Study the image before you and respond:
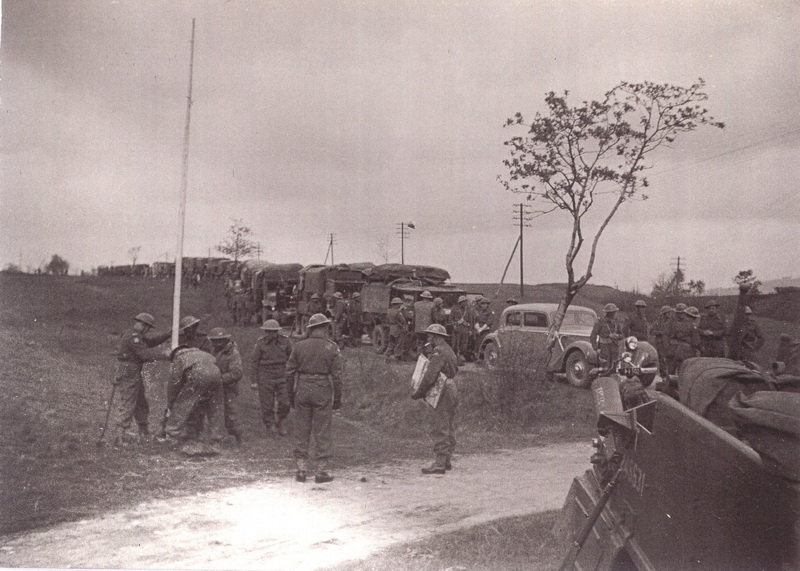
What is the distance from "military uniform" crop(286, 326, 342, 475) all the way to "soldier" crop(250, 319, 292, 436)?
2.06m

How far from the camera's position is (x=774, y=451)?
2225 millimetres

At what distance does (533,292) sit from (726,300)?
140 inches

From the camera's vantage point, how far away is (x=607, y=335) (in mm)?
10836

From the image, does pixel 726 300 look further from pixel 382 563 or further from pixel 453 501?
pixel 382 563

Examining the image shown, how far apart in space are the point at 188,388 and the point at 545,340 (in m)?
6.29

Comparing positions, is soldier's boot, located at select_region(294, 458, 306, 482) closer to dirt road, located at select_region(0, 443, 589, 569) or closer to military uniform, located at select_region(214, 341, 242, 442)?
dirt road, located at select_region(0, 443, 589, 569)

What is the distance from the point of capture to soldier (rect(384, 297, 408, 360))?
14.4m

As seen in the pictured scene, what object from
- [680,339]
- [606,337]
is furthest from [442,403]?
[606,337]

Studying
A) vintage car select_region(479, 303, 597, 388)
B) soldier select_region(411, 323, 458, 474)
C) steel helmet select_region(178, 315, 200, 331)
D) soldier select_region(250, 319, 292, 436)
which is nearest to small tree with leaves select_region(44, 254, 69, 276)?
steel helmet select_region(178, 315, 200, 331)

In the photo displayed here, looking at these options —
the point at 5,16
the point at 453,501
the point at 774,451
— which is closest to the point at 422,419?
the point at 453,501

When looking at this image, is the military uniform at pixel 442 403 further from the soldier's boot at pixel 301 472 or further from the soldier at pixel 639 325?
the soldier at pixel 639 325

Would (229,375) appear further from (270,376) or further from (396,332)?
(396,332)

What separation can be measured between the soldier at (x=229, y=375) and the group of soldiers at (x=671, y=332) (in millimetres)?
5402

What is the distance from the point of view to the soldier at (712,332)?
879 cm
